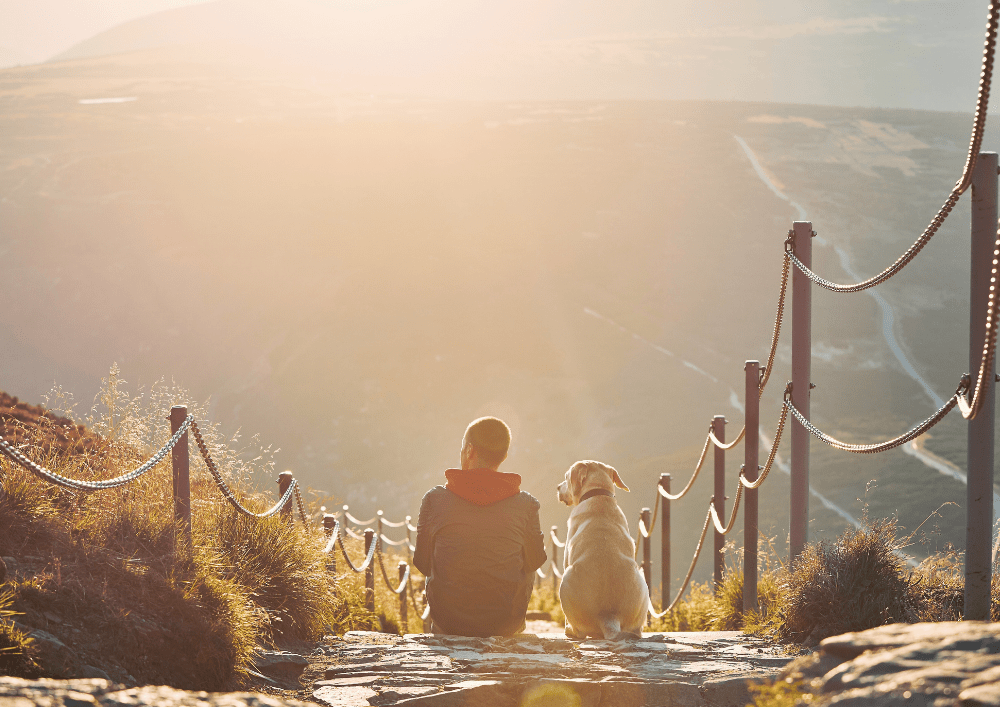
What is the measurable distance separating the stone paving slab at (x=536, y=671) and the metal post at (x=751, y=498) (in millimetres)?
619

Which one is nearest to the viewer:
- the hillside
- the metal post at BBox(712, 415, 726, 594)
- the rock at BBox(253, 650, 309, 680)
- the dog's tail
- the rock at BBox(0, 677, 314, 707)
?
the rock at BBox(0, 677, 314, 707)

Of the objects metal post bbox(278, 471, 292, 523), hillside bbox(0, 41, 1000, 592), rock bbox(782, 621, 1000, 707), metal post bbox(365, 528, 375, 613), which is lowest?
metal post bbox(365, 528, 375, 613)

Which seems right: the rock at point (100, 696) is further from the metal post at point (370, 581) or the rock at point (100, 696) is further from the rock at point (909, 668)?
the metal post at point (370, 581)

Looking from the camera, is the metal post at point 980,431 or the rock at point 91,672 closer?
the rock at point 91,672

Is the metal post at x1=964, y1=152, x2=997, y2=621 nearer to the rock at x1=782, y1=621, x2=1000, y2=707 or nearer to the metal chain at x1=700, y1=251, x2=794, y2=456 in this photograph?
the rock at x1=782, y1=621, x2=1000, y2=707

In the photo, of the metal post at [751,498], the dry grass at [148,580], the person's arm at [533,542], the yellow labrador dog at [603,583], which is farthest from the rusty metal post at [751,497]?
the dry grass at [148,580]

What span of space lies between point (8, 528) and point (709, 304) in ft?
140

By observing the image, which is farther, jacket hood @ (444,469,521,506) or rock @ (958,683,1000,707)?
jacket hood @ (444,469,521,506)

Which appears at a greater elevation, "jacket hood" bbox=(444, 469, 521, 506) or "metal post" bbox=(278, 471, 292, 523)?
"jacket hood" bbox=(444, 469, 521, 506)

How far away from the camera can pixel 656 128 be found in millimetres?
67188

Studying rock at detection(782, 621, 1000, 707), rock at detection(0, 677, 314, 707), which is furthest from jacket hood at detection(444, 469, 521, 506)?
rock at detection(782, 621, 1000, 707)

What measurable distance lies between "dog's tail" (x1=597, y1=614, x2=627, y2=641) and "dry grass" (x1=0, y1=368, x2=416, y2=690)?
4.81 ft

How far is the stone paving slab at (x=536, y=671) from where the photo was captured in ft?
9.96

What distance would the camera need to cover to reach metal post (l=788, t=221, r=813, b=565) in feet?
15.6
